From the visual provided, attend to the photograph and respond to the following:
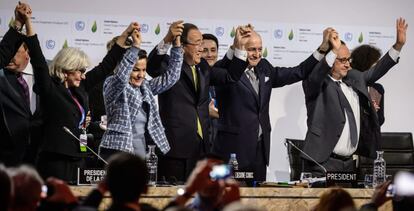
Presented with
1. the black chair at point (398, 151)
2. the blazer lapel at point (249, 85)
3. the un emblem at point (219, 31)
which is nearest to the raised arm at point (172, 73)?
the blazer lapel at point (249, 85)

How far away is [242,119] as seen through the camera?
6.40 metres

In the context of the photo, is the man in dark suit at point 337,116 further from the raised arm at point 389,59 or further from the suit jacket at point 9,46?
the suit jacket at point 9,46

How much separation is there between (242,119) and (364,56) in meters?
1.66

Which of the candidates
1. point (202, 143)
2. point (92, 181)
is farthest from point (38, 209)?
point (202, 143)

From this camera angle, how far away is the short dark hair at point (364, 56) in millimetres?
7410

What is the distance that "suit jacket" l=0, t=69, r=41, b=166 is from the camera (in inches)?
216

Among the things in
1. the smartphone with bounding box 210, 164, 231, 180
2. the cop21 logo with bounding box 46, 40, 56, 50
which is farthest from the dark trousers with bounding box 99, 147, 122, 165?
the smartphone with bounding box 210, 164, 231, 180

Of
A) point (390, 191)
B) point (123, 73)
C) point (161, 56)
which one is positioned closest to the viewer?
point (390, 191)

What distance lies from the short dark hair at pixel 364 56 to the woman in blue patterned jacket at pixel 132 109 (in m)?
2.03

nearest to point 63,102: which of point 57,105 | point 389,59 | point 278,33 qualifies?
point 57,105

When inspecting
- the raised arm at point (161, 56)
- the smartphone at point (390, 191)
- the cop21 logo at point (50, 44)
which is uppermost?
the cop21 logo at point (50, 44)

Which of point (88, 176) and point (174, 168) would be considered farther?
point (174, 168)

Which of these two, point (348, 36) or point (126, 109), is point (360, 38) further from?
point (126, 109)

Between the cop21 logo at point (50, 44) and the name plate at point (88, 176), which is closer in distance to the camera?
the name plate at point (88, 176)
